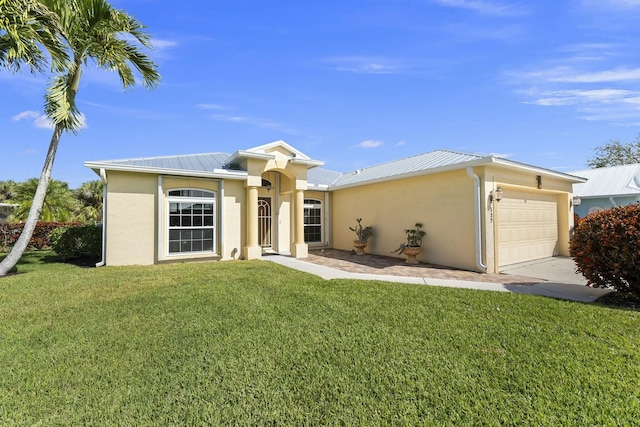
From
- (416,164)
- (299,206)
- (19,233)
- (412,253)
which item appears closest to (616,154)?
(416,164)

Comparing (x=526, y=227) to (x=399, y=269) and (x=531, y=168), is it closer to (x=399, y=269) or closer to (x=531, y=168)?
(x=531, y=168)

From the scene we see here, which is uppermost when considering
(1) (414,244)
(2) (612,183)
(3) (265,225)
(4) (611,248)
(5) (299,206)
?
(2) (612,183)

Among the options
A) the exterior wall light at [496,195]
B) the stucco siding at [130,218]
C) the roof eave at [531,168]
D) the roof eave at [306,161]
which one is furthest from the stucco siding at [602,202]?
the stucco siding at [130,218]

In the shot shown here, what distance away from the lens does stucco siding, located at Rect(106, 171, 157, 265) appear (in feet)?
33.1

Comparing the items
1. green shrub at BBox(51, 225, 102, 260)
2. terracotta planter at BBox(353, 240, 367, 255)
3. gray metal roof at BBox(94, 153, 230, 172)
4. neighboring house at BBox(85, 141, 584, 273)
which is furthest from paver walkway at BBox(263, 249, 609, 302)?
green shrub at BBox(51, 225, 102, 260)

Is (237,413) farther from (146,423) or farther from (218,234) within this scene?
(218,234)

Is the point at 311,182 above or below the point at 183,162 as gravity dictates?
below

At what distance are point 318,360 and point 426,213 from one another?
868 centimetres

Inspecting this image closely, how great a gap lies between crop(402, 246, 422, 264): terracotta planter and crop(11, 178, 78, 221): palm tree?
62.0 feet

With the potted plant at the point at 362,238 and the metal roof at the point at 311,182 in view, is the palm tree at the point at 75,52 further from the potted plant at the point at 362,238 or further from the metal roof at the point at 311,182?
the potted plant at the point at 362,238

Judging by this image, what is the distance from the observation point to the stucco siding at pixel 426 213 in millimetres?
9734

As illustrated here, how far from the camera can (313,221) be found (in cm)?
1591

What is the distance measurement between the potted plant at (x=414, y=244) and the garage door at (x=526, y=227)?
2614 millimetres

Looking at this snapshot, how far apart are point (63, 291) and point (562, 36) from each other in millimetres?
14699
